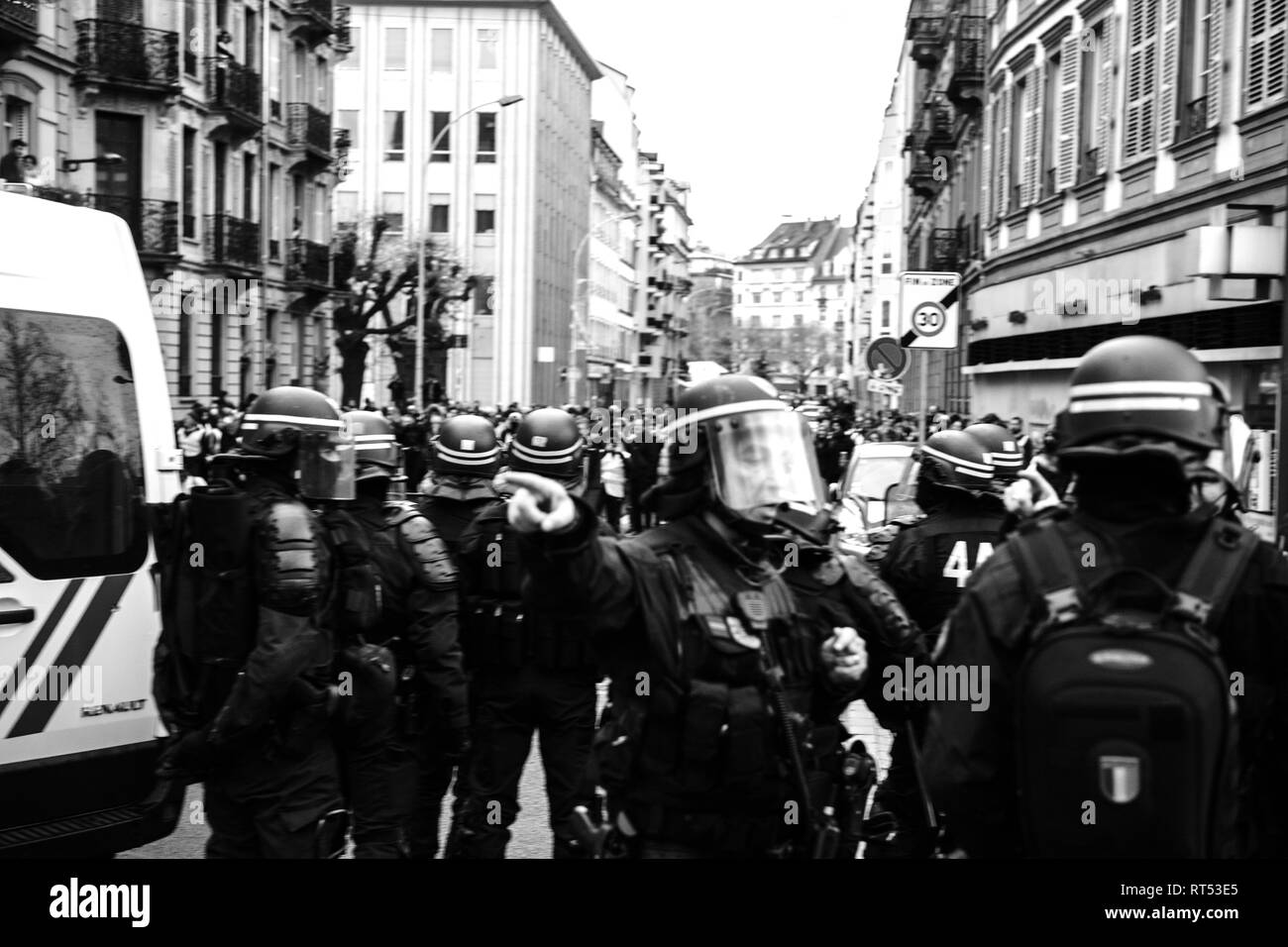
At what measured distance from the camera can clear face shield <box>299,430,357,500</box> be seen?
5.10 meters

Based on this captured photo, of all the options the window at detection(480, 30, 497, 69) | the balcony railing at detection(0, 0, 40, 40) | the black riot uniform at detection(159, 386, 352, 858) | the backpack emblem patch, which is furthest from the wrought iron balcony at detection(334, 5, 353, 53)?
the backpack emblem patch

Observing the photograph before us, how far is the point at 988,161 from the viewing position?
35281mm

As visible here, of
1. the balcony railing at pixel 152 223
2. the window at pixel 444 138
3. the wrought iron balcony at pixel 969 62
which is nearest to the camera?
the balcony railing at pixel 152 223

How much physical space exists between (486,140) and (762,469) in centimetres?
6545

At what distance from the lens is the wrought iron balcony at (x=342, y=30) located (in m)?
45.1

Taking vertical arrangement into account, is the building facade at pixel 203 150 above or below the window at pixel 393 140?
below

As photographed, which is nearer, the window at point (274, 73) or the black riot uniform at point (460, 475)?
the black riot uniform at point (460, 475)

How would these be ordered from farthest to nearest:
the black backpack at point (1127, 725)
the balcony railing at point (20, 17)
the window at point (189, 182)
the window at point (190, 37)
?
the window at point (189, 182)
the window at point (190, 37)
the balcony railing at point (20, 17)
the black backpack at point (1127, 725)

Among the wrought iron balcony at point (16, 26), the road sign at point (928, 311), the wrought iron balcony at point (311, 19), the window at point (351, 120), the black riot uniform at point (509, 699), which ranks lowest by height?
the black riot uniform at point (509, 699)

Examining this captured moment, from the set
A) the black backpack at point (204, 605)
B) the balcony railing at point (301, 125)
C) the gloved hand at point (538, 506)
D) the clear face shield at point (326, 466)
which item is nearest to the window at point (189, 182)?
Answer: the balcony railing at point (301, 125)

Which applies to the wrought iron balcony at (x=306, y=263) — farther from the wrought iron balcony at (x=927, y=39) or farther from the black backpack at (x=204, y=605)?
the black backpack at (x=204, y=605)

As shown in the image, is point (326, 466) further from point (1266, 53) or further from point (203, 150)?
point (203, 150)

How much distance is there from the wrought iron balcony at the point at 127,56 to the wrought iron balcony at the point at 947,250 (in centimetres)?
1990

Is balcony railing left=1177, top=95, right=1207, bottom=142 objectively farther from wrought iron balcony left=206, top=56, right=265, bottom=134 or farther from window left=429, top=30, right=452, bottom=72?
window left=429, top=30, right=452, bottom=72
